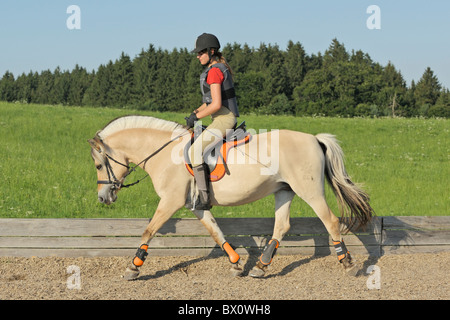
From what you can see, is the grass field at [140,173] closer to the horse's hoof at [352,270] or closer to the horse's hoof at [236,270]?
the horse's hoof at [236,270]

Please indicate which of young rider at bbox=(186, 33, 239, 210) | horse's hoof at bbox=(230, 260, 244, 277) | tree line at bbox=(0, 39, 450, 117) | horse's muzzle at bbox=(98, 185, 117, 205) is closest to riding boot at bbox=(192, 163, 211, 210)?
young rider at bbox=(186, 33, 239, 210)

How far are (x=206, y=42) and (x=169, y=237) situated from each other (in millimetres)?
2964

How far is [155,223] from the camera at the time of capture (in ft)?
22.1

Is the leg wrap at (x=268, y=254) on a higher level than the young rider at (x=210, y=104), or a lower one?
lower

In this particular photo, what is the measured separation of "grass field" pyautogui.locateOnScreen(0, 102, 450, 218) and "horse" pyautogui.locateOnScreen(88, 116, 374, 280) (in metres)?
3.50

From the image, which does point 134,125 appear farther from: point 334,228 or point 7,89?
point 7,89

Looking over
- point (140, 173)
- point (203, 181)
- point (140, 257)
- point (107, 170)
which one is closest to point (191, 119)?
point (203, 181)

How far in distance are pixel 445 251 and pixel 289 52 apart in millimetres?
91000

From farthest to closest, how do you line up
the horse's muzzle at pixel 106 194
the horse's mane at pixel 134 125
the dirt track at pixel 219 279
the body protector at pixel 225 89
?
1. the horse's mane at pixel 134 125
2. the horse's muzzle at pixel 106 194
3. the body protector at pixel 225 89
4. the dirt track at pixel 219 279

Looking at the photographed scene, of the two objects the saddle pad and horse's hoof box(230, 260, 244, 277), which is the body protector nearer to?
the saddle pad

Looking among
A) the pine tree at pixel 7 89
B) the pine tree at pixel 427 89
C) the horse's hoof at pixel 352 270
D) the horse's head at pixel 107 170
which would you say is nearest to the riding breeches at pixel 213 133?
the horse's head at pixel 107 170

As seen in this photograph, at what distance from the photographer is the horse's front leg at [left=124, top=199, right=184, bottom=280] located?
6.71 metres

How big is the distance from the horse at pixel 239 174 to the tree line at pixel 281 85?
62.8 meters

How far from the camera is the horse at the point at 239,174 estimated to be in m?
6.74
